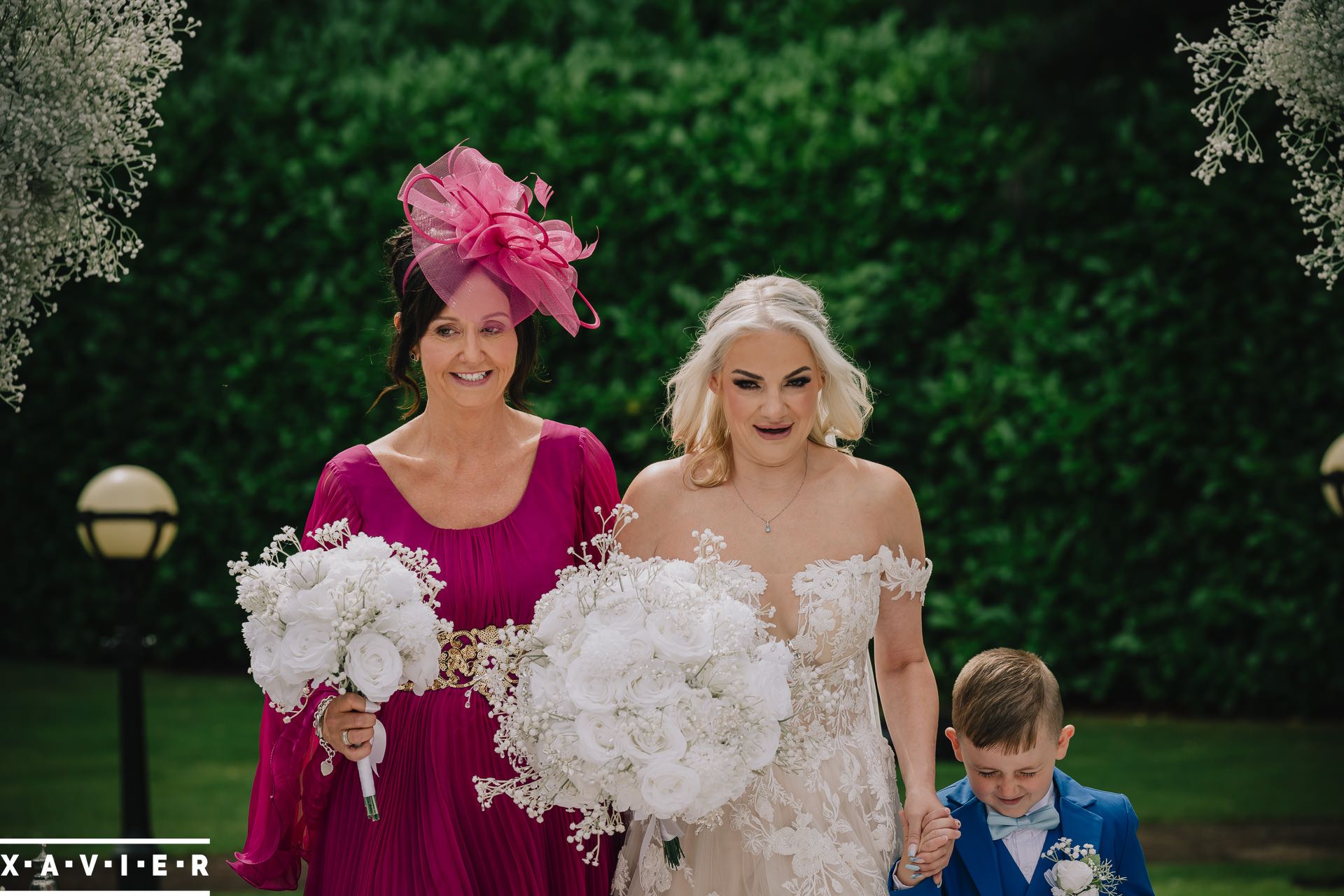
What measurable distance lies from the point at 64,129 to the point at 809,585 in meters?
2.10

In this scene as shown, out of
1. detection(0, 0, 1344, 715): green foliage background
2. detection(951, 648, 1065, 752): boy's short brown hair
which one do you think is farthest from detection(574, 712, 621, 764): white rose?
detection(0, 0, 1344, 715): green foliage background

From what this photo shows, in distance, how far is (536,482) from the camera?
356cm

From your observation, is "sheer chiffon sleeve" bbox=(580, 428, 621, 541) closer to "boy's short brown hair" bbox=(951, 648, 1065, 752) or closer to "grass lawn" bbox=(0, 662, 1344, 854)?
"boy's short brown hair" bbox=(951, 648, 1065, 752)

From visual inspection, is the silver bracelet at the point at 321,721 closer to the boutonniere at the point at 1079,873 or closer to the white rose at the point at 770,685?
the white rose at the point at 770,685

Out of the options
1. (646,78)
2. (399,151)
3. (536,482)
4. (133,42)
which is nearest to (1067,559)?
(646,78)

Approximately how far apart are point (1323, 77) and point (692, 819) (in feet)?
7.47

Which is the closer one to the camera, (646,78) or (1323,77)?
(1323,77)

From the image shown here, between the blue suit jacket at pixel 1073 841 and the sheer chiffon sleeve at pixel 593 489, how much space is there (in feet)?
3.63

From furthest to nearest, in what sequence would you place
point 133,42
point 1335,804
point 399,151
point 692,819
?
point 399,151
point 1335,804
point 133,42
point 692,819

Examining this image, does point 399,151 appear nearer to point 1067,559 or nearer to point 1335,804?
point 1067,559

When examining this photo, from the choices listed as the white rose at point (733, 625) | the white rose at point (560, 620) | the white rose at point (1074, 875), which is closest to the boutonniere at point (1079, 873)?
the white rose at point (1074, 875)

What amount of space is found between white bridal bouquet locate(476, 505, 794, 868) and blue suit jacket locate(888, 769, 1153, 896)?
2.19ft

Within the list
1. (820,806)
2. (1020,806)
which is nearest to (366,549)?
(820,806)

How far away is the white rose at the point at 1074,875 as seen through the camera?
3.37 metres
